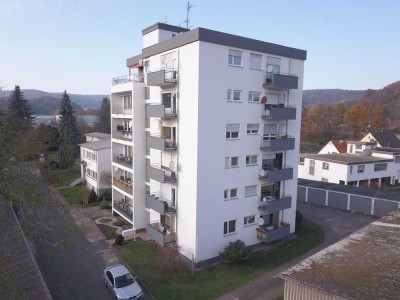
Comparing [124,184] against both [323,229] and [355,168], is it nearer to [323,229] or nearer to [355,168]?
[323,229]

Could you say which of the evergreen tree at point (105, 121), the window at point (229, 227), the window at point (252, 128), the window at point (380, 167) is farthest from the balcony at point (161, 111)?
the evergreen tree at point (105, 121)

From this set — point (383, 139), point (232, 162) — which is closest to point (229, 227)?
point (232, 162)

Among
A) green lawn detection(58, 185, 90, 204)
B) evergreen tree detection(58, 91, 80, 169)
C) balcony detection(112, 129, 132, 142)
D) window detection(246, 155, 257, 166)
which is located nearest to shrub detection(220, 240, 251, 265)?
window detection(246, 155, 257, 166)

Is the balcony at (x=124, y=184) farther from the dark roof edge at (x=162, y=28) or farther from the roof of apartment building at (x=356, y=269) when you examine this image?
the roof of apartment building at (x=356, y=269)

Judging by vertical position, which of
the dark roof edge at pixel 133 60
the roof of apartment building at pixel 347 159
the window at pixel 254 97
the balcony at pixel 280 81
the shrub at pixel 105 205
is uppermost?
the dark roof edge at pixel 133 60

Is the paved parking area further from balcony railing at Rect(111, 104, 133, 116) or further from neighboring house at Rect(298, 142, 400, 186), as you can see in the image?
balcony railing at Rect(111, 104, 133, 116)

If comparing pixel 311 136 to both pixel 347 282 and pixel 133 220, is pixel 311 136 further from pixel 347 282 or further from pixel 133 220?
pixel 347 282
